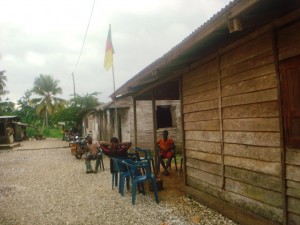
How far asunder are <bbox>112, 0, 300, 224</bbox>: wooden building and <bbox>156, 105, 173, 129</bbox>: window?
33.8 feet

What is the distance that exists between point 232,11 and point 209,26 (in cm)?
53

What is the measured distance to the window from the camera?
16.3 meters

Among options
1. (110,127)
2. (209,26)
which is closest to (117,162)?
(209,26)

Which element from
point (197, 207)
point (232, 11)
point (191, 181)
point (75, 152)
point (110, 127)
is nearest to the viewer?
point (232, 11)

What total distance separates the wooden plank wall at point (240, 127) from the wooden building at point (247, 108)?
0.01 meters

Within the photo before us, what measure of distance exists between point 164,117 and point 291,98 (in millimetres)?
13195

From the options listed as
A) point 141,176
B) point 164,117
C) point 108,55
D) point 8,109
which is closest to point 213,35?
point 141,176

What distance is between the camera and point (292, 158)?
3361 millimetres

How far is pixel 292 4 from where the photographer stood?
10.8 ft

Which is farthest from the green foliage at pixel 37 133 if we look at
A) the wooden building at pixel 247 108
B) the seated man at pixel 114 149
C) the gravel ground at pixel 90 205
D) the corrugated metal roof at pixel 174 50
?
the wooden building at pixel 247 108

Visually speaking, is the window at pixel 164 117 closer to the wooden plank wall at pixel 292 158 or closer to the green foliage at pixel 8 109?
the wooden plank wall at pixel 292 158

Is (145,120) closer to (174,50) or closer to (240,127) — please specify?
(174,50)

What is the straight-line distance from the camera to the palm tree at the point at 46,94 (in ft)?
143

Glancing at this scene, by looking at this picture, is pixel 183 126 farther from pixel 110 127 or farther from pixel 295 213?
pixel 110 127
